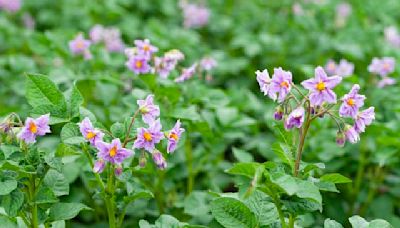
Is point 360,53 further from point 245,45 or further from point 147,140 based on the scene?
point 147,140

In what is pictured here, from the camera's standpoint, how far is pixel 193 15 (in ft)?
15.0

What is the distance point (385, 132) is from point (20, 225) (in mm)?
1690

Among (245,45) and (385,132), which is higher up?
(245,45)

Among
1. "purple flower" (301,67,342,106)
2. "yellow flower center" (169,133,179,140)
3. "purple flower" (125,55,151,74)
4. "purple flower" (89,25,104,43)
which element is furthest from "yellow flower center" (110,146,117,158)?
"purple flower" (89,25,104,43)

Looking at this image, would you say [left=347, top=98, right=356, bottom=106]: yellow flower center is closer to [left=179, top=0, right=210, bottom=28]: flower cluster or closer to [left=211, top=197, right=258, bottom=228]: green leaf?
[left=211, top=197, right=258, bottom=228]: green leaf

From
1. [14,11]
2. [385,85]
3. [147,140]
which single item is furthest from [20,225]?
[14,11]

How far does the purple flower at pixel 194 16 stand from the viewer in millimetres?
4566

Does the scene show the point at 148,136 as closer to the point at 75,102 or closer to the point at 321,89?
the point at 75,102

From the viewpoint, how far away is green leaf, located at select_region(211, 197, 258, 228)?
2.00m

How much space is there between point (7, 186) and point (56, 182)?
0.26 m

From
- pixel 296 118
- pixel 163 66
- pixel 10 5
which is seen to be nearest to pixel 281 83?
pixel 296 118

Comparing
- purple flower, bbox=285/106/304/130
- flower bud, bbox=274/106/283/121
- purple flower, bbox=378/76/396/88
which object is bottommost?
purple flower, bbox=285/106/304/130

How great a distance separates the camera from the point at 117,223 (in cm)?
225

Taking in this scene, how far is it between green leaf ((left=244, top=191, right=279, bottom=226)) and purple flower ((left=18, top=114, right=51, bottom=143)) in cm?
70
